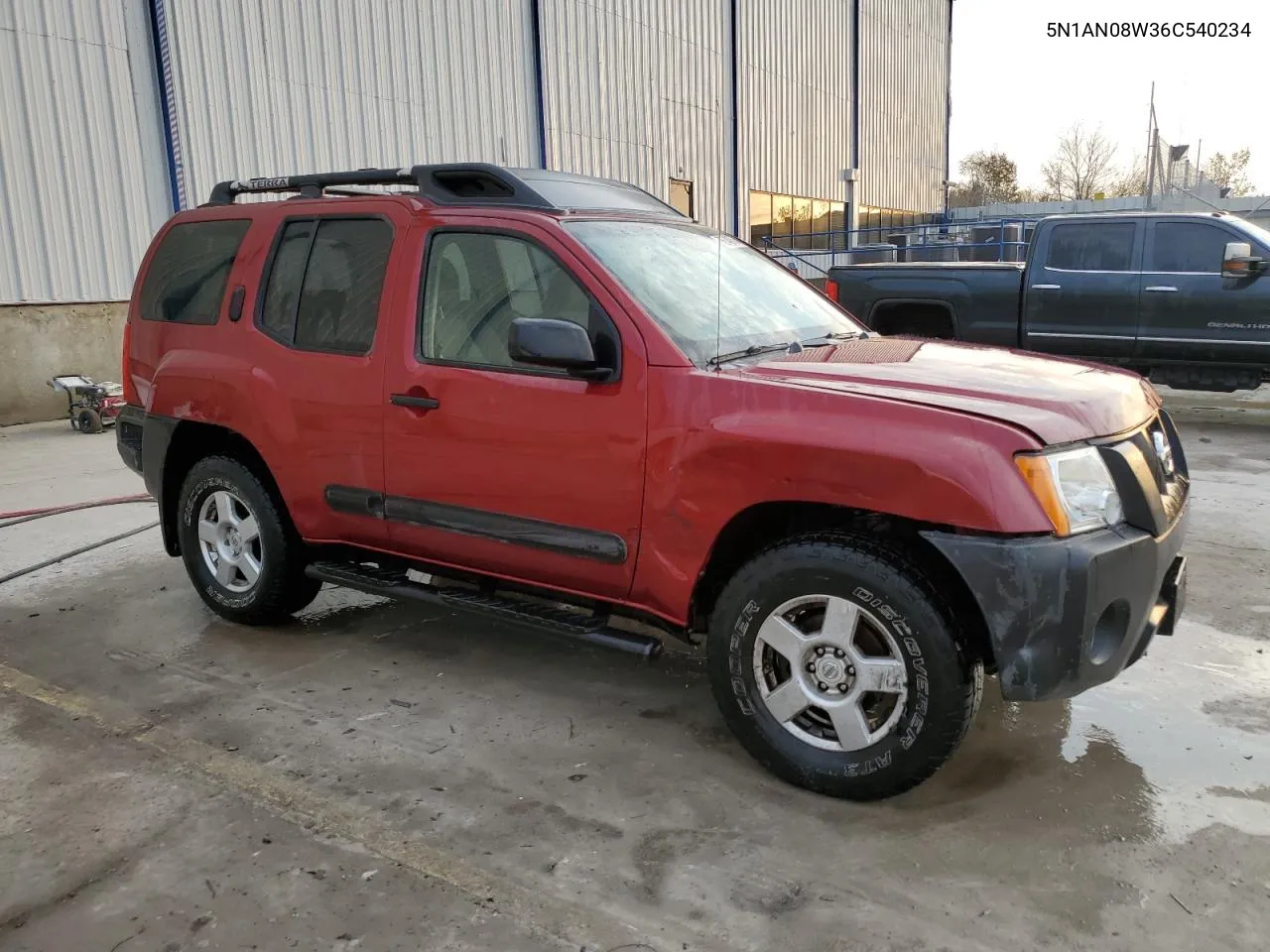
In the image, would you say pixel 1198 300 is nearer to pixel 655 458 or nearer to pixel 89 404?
pixel 655 458

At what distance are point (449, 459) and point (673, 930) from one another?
1.86 meters

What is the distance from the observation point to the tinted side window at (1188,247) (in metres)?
9.10

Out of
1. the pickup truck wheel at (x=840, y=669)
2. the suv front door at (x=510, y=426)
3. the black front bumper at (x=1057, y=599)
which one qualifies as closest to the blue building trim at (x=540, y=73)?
the suv front door at (x=510, y=426)

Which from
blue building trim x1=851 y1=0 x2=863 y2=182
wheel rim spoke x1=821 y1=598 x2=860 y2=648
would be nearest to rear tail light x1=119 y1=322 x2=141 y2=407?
wheel rim spoke x1=821 y1=598 x2=860 y2=648

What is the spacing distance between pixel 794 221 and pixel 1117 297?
1703 centimetres

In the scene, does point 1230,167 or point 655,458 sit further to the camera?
point 1230,167

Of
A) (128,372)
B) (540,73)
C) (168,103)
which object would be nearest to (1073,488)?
(128,372)

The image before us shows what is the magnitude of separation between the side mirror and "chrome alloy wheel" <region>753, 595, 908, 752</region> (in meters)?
1.02

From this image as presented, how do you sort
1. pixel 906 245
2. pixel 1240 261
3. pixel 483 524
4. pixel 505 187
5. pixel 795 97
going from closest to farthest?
pixel 483 524 < pixel 505 187 < pixel 1240 261 < pixel 906 245 < pixel 795 97

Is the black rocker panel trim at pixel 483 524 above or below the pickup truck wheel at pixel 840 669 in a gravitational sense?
above

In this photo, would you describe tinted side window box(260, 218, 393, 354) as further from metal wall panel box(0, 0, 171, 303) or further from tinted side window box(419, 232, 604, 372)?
metal wall panel box(0, 0, 171, 303)

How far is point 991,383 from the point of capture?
9.98 feet

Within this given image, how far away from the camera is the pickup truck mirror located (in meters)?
8.68

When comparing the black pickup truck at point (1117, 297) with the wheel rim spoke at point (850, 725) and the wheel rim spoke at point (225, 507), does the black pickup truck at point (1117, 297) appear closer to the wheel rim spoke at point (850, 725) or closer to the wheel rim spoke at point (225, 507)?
the wheel rim spoke at point (225, 507)
